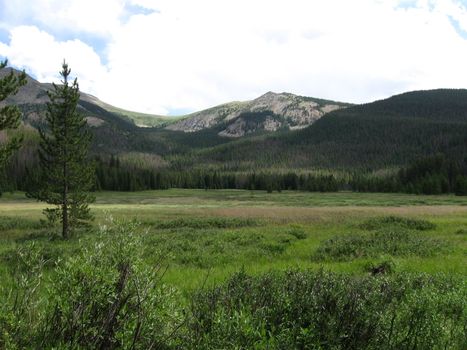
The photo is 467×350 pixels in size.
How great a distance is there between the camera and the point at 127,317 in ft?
13.2

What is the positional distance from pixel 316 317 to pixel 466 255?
12681mm

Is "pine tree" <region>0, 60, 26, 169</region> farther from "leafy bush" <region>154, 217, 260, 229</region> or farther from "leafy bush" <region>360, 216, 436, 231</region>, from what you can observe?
"leafy bush" <region>360, 216, 436, 231</region>

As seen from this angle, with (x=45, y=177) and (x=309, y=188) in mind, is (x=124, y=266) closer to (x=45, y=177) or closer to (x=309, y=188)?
(x=45, y=177)

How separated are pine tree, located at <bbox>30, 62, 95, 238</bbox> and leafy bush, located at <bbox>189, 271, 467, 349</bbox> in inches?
960

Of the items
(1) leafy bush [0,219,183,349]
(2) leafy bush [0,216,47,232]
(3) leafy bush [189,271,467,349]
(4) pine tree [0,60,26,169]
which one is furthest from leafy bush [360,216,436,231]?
(2) leafy bush [0,216,47,232]

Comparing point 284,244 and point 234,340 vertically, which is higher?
point 234,340

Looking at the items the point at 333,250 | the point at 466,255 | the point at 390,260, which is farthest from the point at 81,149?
the point at 466,255

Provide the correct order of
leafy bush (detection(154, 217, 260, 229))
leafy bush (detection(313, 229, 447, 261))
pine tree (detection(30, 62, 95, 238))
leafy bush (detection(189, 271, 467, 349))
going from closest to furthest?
leafy bush (detection(189, 271, 467, 349)) < leafy bush (detection(313, 229, 447, 261)) < pine tree (detection(30, 62, 95, 238)) < leafy bush (detection(154, 217, 260, 229))

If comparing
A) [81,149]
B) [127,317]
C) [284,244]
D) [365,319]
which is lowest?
[284,244]

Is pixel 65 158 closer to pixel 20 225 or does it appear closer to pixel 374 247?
pixel 20 225

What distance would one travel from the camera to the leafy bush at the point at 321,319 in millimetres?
4383

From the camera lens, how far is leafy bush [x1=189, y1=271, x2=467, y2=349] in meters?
4.38

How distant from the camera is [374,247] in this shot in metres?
16.8

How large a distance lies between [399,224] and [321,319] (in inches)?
920
